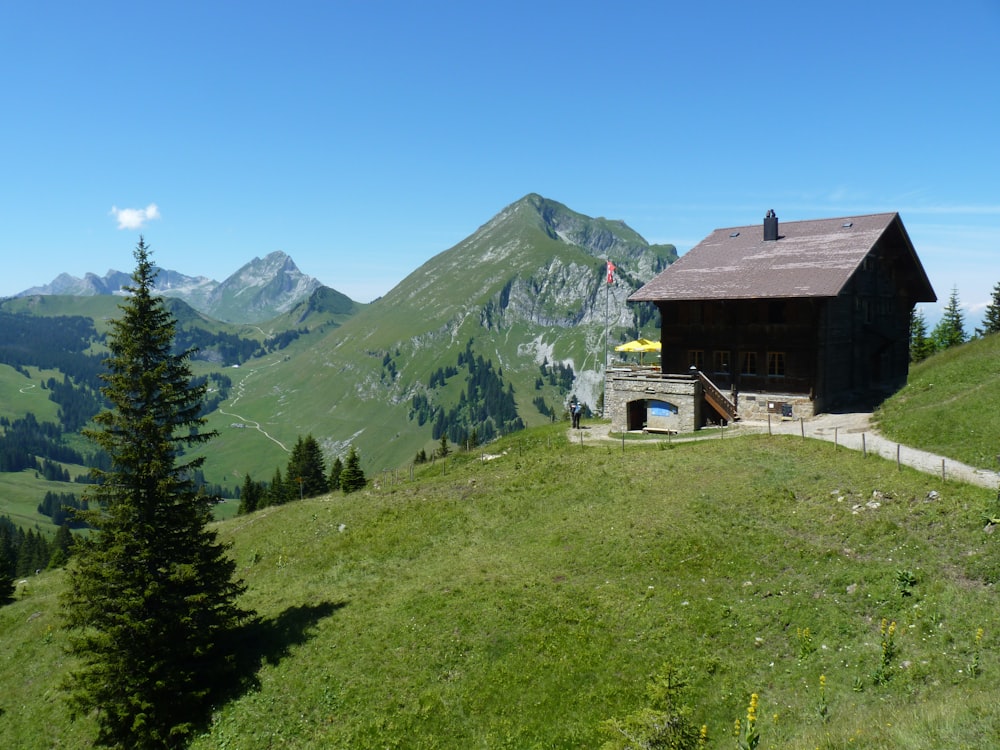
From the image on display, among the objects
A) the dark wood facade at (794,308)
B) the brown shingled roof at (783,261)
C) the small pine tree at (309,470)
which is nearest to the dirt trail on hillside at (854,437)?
the dark wood facade at (794,308)

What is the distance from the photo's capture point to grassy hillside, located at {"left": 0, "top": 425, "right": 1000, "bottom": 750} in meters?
14.8

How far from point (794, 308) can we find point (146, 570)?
130 feet

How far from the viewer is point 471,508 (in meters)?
33.1

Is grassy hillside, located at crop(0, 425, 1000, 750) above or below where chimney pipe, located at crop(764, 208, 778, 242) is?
below

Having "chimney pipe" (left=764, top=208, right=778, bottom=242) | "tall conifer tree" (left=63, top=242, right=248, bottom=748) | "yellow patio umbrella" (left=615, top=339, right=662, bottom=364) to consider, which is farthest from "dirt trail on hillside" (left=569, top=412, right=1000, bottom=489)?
"tall conifer tree" (left=63, top=242, right=248, bottom=748)

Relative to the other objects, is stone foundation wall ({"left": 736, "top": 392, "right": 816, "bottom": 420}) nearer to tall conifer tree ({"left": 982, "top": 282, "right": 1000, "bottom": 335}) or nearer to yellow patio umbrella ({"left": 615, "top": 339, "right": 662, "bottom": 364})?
yellow patio umbrella ({"left": 615, "top": 339, "right": 662, "bottom": 364})

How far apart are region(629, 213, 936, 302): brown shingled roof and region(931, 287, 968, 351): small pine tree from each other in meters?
41.9

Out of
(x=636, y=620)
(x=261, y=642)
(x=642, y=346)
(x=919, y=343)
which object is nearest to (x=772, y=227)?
(x=642, y=346)

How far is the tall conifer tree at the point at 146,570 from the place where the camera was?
66.4 feet

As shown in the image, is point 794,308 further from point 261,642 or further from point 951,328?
point 951,328

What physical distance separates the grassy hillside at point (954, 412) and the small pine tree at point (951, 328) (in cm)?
4669

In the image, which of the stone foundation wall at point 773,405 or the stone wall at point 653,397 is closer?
the stone foundation wall at point 773,405

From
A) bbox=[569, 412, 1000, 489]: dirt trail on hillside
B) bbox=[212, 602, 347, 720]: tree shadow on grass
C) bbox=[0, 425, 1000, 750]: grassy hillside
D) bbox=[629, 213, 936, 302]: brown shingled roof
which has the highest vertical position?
bbox=[629, 213, 936, 302]: brown shingled roof

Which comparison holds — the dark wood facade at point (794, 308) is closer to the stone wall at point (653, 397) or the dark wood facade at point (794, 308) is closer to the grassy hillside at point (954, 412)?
the stone wall at point (653, 397)
